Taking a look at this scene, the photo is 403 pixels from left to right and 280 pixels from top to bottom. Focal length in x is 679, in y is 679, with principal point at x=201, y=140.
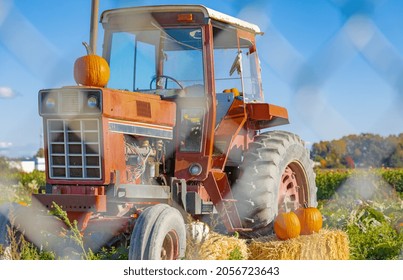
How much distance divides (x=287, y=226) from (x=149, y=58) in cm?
196

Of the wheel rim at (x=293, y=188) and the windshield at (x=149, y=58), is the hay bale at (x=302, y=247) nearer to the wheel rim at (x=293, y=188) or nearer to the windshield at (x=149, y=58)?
the wheel rim at (x=293, y=188)

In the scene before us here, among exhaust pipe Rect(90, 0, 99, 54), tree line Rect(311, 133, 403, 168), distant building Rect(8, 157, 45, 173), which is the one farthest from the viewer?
distant building Rect(8, 157, 45, 173)

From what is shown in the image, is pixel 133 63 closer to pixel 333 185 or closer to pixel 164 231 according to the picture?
pixel 164 231

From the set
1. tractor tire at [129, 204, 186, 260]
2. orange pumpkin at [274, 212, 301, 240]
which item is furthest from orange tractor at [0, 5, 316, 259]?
orange pumpkin at [274, 212, 301, 240]

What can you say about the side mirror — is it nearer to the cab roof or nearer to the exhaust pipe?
the cab roof

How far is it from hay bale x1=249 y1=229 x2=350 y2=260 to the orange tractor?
370 mm

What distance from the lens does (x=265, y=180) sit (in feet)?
20.0

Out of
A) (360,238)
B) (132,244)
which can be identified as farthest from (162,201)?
(360,238)

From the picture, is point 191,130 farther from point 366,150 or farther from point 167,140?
point 366,150

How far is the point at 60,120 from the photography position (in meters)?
5.02

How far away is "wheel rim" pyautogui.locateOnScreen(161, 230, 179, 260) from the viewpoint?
192 inches

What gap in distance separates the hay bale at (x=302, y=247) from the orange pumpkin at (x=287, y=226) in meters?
0.06

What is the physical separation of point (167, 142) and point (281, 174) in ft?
4.29

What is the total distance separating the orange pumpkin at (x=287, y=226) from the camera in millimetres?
5797
